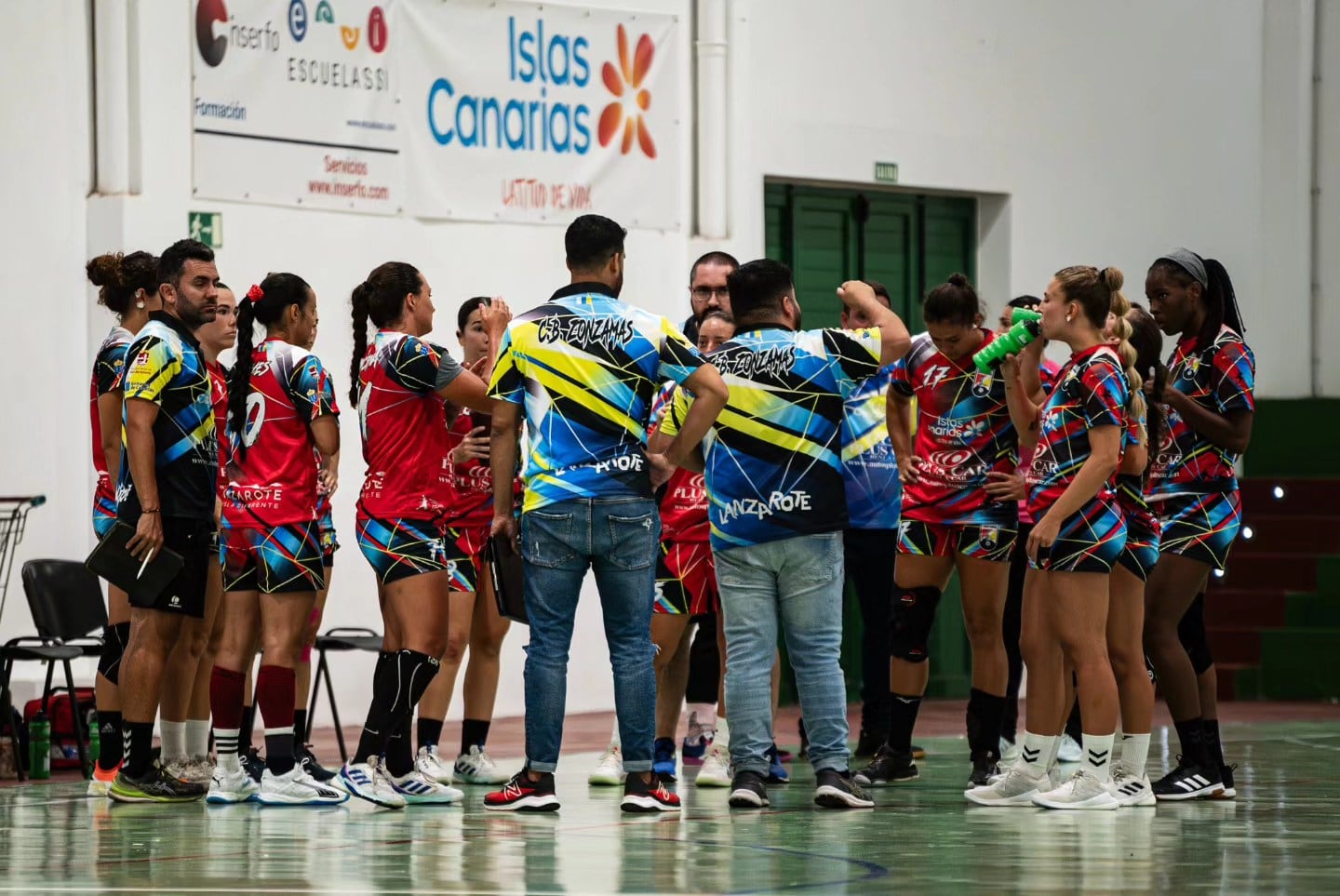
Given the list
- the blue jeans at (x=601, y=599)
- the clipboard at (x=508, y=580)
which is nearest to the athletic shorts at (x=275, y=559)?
the clipboard at (x=508, y=580)

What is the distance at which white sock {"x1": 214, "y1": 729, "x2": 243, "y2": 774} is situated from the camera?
23.6 ft

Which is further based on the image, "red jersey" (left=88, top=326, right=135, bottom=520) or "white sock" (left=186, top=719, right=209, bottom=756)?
"white sock" (left=186, top=719, right=209, bottom=756)

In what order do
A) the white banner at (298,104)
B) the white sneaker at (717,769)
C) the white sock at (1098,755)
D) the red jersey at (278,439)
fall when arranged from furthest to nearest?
the white banner at (298,104), the white sneaker at (717,769), the red jersey at (278,439), the white sock at (1098,755)

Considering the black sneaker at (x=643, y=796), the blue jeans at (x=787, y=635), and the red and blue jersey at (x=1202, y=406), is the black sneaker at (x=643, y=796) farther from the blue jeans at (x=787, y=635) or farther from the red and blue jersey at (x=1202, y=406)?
the red and blue jersey at (x=1202, y=406)

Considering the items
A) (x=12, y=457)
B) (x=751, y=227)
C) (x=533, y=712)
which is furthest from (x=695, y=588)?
(x=751, y=227)

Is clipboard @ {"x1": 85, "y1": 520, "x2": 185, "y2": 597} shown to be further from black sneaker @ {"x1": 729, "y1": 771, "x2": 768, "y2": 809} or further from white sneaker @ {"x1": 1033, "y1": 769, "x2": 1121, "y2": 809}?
white sneaker @ {"x1": 1033, "y1": 769, "x2": 1121, "y2": 809}

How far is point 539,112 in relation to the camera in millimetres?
11406

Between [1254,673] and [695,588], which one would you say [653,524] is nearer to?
[695,588]

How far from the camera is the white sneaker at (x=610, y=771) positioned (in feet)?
25.8

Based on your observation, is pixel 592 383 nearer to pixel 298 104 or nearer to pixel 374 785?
pixel 374 785

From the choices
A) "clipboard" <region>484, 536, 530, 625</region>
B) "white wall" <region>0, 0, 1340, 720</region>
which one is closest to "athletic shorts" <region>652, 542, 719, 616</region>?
"clipboard" <region>484, 536, 530, 625</region>

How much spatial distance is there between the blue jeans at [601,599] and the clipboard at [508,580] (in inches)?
7.2

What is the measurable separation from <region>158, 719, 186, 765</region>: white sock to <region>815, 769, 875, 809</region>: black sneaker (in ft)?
7.69

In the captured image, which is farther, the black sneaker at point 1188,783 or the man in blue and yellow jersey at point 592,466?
the black sneaker at point 1188,783
